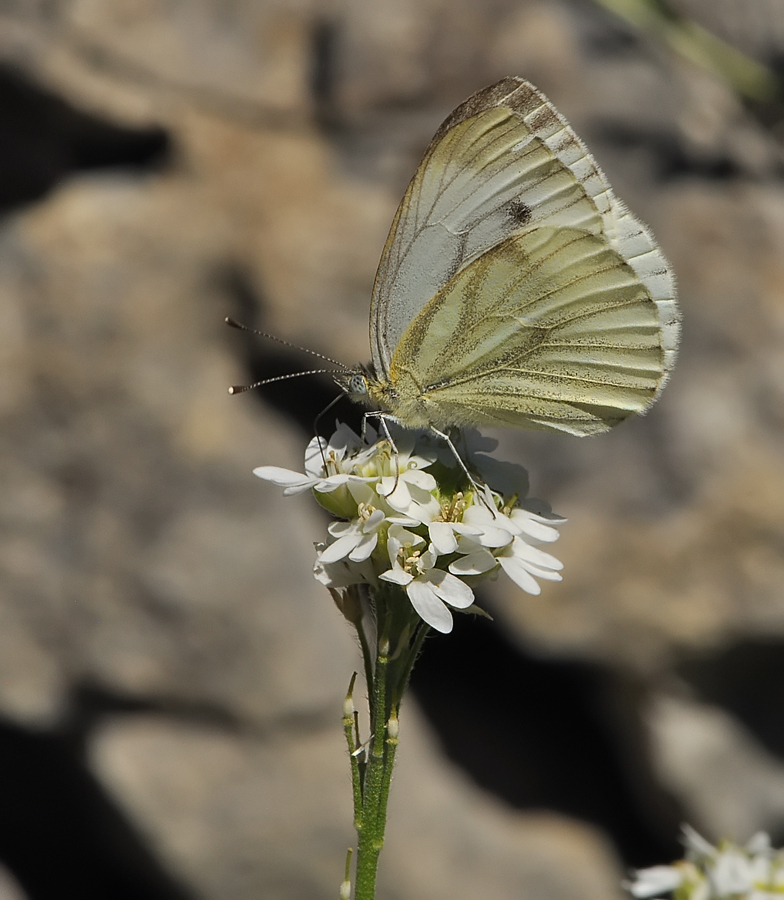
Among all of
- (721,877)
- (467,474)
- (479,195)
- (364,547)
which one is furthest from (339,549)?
(721,877)

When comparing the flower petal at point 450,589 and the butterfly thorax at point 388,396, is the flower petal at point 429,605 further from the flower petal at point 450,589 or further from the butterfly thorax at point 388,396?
the butterfly thorax at point 388,396

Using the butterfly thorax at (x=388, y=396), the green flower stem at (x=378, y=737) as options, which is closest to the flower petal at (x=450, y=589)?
the green flower stem at (x=378, y=737)

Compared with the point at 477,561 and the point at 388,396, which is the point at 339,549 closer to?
the point at 477,561

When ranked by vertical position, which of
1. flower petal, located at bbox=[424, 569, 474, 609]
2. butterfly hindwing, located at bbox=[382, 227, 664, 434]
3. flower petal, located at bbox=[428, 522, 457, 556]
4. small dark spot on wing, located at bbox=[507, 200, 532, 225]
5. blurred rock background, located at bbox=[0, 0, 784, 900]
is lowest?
flower petal, located at bbox=[424, 569, 474, 609]

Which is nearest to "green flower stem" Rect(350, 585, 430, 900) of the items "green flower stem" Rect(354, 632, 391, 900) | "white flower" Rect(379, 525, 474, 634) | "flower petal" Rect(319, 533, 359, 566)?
"green flower stem" Rect(354, 632, 391, 900)

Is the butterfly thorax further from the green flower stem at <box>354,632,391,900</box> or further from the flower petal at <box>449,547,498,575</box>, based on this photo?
the green flower stem at <box>354,632,391,900</box>

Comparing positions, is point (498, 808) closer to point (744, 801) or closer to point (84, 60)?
point (744, 801)

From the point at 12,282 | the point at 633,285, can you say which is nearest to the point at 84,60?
the point at 12,282
